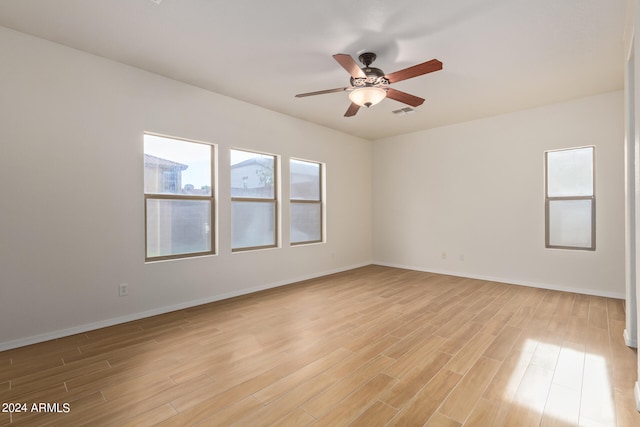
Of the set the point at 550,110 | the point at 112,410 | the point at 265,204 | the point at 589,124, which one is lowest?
the point at 112,410

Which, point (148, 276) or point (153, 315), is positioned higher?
point (148, 276)

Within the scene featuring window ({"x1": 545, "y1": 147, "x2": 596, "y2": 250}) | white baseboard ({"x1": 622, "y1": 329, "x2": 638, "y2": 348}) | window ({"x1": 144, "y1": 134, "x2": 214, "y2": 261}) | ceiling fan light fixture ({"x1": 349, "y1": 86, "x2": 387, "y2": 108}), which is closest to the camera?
white baseboard ({"x1": 622, "y1": 329, "x2": 638, "y2": 348})

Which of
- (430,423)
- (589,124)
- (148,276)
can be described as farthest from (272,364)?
(589,124)

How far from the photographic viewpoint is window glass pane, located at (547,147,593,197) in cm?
446

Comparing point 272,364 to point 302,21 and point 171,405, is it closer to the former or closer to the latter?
point 171,405

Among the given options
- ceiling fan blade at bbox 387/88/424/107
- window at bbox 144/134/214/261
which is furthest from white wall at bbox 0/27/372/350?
ceiling fan blade at bbox 387/88/424/107

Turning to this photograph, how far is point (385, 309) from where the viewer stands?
375 cm

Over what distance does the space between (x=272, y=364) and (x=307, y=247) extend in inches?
123

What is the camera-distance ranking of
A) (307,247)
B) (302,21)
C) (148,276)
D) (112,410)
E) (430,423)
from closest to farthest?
(430,423), (112,410), (302,21), (148,276), (307,247)

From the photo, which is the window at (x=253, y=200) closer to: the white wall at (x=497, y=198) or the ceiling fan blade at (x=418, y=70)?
the ceiling fan blade at (x=418, y=70)

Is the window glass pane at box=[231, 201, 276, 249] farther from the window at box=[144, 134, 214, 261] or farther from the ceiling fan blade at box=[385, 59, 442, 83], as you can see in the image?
the ceiling fan blade at box=[385, 59, 442, 83]

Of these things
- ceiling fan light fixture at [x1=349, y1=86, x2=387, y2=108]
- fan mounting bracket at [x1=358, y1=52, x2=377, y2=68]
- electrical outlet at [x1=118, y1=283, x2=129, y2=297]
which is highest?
fan mounting bracket at [x1=358, y1=52, x2=377, y2=68]

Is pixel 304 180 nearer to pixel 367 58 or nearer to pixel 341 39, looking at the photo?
pixel 367 58

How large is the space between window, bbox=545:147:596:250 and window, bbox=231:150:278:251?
442 centimetres
